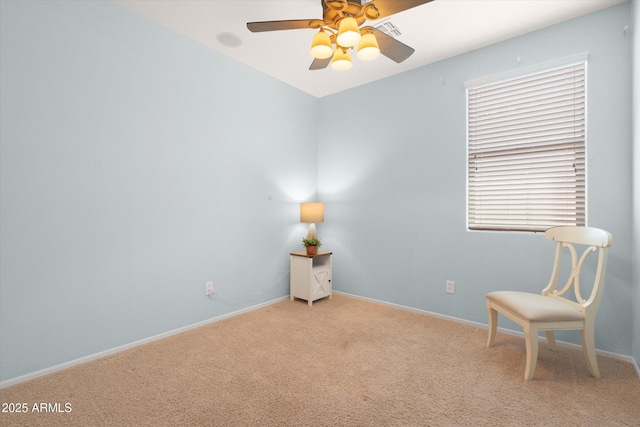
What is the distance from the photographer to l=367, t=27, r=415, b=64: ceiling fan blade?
1.95m

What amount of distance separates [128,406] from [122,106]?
2146 mm

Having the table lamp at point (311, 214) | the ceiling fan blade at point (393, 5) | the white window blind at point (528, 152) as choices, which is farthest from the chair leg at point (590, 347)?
the table lamp at point (311, 214)

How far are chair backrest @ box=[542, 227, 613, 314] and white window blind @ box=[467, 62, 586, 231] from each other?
26 cm

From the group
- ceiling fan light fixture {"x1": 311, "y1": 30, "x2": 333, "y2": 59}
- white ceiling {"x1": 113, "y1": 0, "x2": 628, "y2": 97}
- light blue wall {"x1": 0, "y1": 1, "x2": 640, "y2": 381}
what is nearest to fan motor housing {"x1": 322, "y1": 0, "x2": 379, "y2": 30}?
ceiling fan light fixture {"x1": 311, "y1": 30, "x2": 333, "y2": 59}

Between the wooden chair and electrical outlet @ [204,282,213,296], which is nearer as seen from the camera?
the wooden chair

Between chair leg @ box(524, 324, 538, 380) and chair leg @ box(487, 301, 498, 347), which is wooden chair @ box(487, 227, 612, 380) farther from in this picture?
chair leg @ box(487, 301, 498, 347)

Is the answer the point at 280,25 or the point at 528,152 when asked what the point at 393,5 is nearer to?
the point at 280,25

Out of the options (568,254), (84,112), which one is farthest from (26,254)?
(568,254)

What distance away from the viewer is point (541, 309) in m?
1.98

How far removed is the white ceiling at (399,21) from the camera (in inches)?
92.0

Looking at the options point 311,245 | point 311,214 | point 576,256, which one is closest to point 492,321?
point 576,256

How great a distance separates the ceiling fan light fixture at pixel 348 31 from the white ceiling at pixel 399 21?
816 mm

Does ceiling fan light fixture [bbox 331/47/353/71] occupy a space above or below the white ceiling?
below

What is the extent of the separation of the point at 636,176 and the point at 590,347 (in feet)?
4.02
